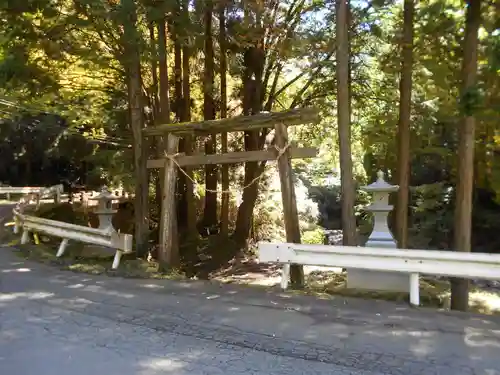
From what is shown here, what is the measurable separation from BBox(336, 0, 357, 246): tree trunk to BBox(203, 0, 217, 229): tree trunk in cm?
575

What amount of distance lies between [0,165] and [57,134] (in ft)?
22.7

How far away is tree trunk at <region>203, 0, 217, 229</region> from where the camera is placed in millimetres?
16453

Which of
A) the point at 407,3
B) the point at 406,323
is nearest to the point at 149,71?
Result: the point at 407,3

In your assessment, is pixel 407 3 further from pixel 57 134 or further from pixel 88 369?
pixel 57 134

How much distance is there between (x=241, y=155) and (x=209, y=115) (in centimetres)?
845

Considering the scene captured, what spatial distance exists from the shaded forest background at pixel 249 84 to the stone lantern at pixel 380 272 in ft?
6.15

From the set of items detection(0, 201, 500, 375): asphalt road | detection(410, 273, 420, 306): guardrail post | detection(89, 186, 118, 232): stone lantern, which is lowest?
detection(0, 201, 500, 375): asphalt road

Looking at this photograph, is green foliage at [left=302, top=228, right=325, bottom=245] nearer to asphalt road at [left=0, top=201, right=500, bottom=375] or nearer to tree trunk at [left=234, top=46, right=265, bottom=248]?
tree trunk at [left=234, top=46, right=265, bottom=248]

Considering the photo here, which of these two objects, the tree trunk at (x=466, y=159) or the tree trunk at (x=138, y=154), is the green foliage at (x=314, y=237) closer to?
the tree trunk at (x=138, y=154)

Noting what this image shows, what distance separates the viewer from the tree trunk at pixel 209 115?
54.0 feet

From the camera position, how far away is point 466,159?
9328 millimetres

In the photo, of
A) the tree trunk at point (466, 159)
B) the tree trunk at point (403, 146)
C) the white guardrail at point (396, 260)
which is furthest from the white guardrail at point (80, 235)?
the tree trunk at point (466, 159)

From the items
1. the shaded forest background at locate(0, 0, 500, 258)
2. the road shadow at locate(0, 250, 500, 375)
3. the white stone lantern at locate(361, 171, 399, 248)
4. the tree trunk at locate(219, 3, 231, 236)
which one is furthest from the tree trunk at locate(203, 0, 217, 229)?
the road shadow at locate(0, 250, 500, 375)

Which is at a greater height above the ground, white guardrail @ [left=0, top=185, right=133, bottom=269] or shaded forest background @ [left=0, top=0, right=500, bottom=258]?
shaded forest background @ [left=0, top=0, right=500, bottom=258]
